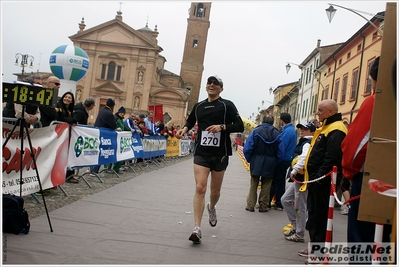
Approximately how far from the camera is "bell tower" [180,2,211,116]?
90.2 m

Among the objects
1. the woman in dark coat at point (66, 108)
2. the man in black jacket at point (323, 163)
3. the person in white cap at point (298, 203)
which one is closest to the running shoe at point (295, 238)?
the person in white cap at point (298, 203)

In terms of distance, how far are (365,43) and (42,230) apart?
28863 mm

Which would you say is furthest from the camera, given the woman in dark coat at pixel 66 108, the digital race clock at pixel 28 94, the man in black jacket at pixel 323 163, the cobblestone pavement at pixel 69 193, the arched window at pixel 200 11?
the arched window at pixel 200 11

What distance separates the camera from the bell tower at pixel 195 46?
9019 cm

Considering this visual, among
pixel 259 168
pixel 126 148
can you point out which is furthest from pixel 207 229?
pixel 126 148

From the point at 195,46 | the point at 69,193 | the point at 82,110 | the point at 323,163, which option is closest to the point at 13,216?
the point at 69,193

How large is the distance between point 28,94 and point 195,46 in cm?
8836

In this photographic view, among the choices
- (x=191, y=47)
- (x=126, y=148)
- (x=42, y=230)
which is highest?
(x=191, y=47)

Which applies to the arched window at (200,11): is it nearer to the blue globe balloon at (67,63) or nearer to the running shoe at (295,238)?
the blue globe balloon at (67,63)

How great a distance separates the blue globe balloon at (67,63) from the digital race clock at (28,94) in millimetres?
14050

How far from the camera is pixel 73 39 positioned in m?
71.2

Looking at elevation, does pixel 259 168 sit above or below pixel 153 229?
above

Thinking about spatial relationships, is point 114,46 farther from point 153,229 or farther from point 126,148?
point 153,229

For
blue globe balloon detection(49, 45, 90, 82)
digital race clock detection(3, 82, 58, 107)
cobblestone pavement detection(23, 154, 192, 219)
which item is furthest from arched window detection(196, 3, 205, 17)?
digital race clock detection(3, 82, 58, 107)
